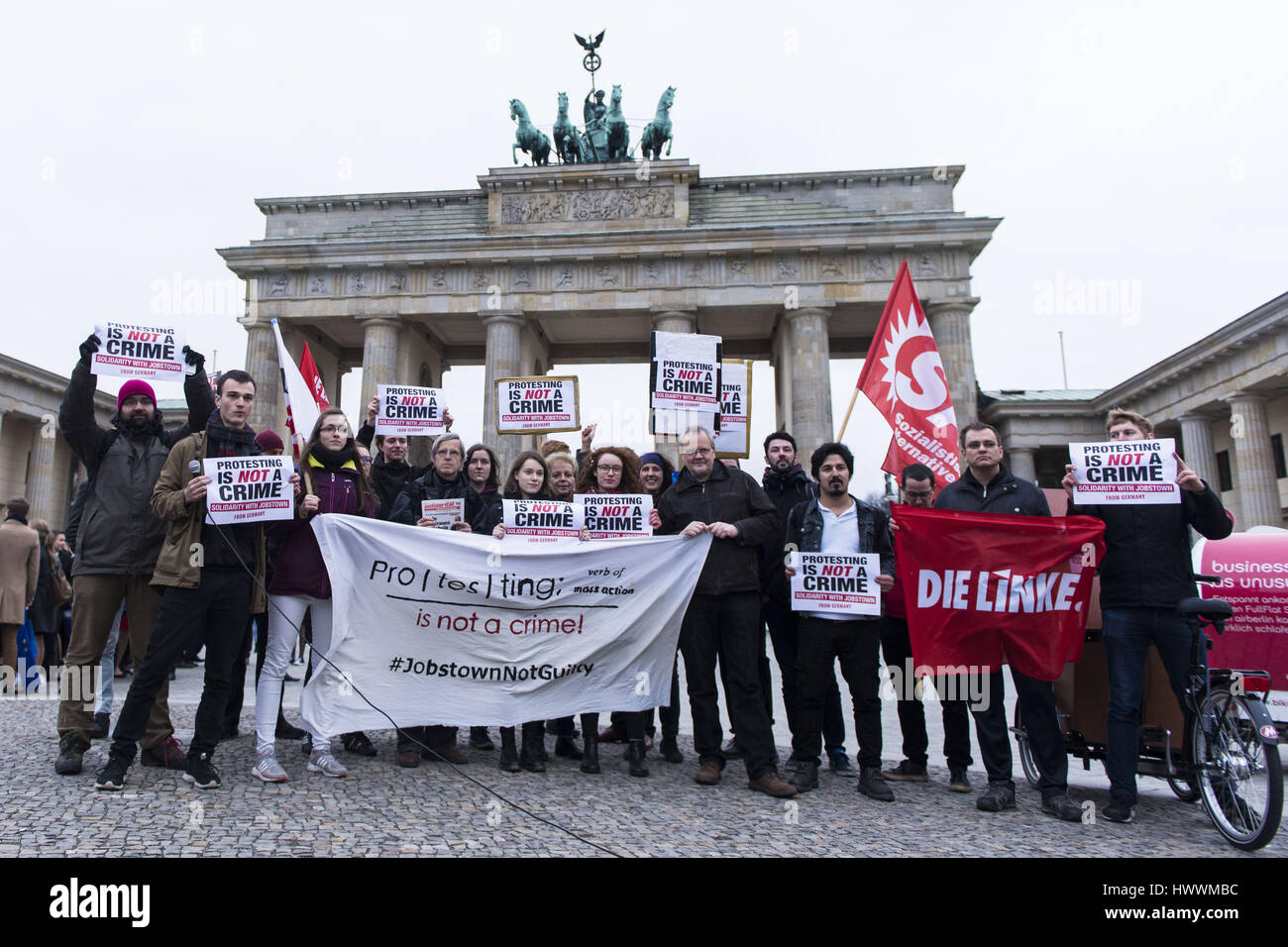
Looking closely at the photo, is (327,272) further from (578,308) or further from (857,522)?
(857,522)

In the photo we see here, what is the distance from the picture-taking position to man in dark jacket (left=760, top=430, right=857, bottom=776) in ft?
19.6

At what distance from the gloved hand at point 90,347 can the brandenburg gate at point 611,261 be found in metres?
25.6

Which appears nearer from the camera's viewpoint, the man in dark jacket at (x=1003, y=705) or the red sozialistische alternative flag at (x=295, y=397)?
the man in dark jacket at (x=1003, y=705)

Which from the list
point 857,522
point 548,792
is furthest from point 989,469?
point 548,792

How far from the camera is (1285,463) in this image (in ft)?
107

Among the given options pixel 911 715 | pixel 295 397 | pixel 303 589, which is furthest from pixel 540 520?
pixel 295 397

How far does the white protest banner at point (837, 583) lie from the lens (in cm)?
529

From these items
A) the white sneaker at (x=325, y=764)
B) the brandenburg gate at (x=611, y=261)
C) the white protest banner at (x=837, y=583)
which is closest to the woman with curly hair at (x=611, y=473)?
the white protest banner at (x=837, y=583)

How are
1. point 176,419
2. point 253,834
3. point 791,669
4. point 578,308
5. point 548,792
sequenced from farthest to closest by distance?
point 176,419, point 578,308, point 791,669, point 548,792, point 253,834

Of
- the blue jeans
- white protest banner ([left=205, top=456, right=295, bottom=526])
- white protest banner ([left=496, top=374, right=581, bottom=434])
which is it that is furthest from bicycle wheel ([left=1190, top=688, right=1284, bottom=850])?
white protest banner ([left=496, top=374, right=581, bottom=434])

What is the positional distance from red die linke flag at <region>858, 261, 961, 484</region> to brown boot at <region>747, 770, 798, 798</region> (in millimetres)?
5068

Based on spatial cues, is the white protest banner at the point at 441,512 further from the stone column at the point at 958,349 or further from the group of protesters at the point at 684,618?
the stone column at the point at 958,349

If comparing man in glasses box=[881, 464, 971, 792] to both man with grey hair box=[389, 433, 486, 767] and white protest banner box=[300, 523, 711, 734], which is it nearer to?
white protest banner box=[300, 523, 711, 734]
